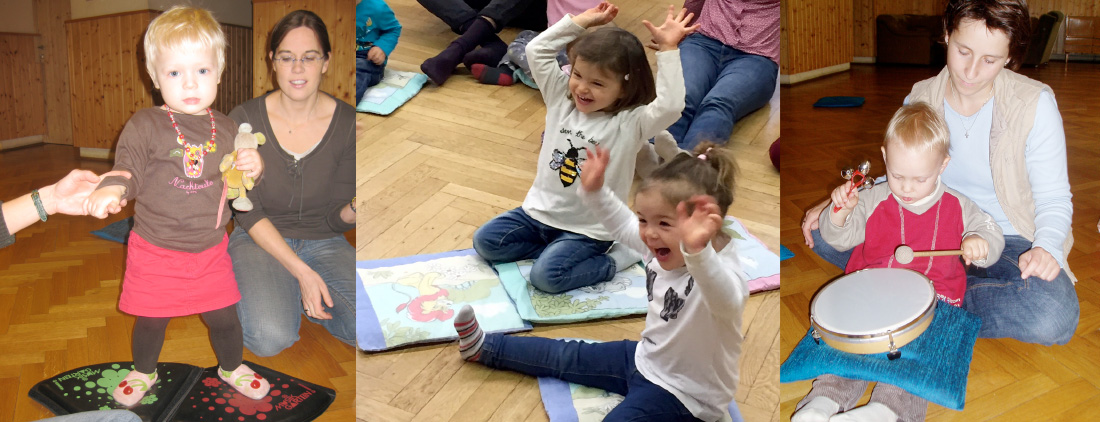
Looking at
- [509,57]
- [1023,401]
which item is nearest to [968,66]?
[1023,401]

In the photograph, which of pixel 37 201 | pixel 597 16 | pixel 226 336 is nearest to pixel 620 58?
pixel 597 16

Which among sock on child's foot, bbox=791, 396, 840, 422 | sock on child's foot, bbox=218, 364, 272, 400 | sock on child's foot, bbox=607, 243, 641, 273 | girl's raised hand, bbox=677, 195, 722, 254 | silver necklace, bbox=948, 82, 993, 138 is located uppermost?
silver necklace, bbox=948, 82, 993, 138

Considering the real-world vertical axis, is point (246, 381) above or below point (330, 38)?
below

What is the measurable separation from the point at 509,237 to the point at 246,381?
0.74 metres

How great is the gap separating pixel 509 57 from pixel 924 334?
4.06 ft

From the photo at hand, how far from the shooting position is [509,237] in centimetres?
220

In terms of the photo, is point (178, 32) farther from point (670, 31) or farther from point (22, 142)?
point (670, 31)

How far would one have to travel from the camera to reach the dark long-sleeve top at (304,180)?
2.00m

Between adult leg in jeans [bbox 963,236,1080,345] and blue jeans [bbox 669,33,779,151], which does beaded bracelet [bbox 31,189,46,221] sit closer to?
blue jeans [bbox 669,33,779,151]

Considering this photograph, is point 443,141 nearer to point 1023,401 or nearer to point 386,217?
point 386,217

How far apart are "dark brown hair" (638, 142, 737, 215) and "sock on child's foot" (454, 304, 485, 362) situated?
59 cm

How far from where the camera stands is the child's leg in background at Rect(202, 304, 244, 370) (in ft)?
6.91

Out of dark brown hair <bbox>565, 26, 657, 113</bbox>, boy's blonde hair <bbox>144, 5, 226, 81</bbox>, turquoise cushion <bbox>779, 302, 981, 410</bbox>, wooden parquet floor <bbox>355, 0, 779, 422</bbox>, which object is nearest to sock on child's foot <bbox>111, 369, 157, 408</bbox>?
wooden parquet floor <bbox>355, 0, 779, 422</bbox>

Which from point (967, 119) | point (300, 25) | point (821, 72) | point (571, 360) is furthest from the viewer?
point (821, 72)
